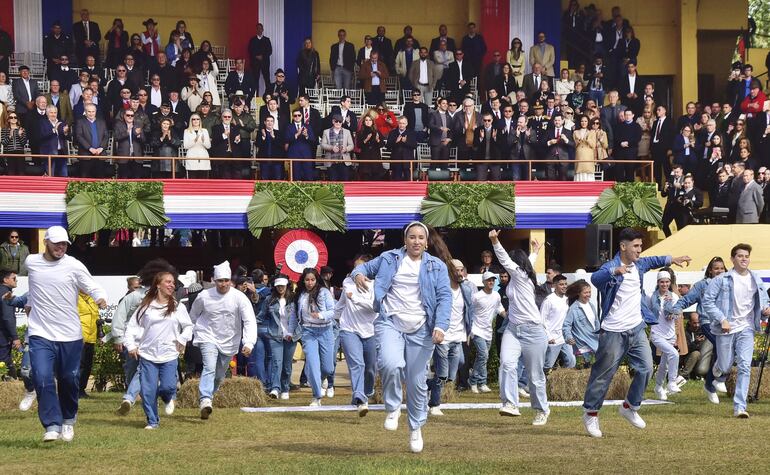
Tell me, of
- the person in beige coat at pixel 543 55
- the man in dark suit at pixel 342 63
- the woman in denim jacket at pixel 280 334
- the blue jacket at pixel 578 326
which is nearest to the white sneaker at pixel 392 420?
the blue jacket at pixel 578 326

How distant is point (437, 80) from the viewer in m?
31.7

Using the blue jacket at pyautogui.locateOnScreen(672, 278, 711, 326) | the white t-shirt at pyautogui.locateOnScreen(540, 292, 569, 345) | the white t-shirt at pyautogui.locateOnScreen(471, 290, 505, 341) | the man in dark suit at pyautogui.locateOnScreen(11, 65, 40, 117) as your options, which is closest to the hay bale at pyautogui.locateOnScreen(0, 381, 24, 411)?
the white t-shirt at pyautogui.locateOnScreen(471, 290, 505, 341)

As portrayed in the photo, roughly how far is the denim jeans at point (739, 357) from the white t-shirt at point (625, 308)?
7.97 feet

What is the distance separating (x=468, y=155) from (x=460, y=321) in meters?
11.7

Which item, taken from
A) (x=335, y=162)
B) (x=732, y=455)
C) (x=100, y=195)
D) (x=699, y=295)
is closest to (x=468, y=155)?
(x=335, y=162)

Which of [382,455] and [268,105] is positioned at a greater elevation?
[268,105]

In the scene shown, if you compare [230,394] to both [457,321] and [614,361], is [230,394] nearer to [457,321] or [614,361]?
[457,321]

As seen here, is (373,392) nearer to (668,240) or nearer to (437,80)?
(668,240)

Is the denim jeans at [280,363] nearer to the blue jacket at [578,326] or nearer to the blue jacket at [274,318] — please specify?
the blue jacket at [274,318]

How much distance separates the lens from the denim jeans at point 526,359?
1467 centimetres

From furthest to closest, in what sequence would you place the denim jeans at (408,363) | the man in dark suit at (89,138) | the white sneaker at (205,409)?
the man in dark suit at (89,138)
the white sneaker at (205,409)
the denim jeans at (408,363)

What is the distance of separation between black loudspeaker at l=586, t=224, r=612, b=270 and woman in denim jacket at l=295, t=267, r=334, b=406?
12.8ft

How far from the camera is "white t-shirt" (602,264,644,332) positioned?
13164mm

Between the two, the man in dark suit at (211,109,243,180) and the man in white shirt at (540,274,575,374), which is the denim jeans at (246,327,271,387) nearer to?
the man in white shirt at (540,274,575,374)
